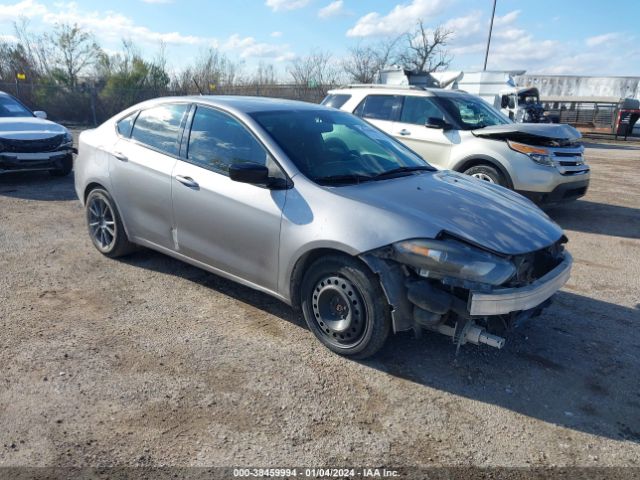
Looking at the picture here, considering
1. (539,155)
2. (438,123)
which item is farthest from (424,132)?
(539,155)

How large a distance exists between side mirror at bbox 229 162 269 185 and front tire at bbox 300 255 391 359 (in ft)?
2.35

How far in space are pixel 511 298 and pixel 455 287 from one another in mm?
341

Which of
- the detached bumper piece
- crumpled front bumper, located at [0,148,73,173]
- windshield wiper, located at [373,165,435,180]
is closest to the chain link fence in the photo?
crumpled front bumper, located at [0,148,73,173]

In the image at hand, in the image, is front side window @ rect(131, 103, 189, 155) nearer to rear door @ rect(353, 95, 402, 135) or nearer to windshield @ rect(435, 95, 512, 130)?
rear door @ rect(353, 95, 402, 135)

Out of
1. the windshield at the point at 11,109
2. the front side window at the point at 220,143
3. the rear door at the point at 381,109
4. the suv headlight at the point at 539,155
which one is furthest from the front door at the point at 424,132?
the windshield at the point at 11,109

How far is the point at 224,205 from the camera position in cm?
388

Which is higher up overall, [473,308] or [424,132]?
[424,132]

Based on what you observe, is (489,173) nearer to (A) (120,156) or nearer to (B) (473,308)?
(B) (473,308)

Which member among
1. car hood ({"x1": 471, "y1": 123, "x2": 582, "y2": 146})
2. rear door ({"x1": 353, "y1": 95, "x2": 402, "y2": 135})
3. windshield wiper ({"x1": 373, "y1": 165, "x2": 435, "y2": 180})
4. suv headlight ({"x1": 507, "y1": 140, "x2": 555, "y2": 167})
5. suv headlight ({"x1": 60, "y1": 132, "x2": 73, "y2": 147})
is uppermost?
rear door ({"x1": 353, "y1": 95, "x2": 402, "y2": 135})

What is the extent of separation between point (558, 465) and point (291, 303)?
6.48 ft

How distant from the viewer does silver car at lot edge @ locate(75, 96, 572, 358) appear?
311 cm

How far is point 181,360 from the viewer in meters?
3.42

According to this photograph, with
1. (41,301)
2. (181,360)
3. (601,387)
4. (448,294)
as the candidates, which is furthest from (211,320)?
(601,387)

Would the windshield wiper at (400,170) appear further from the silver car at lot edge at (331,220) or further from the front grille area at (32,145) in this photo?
the front grille area at (32,145)
